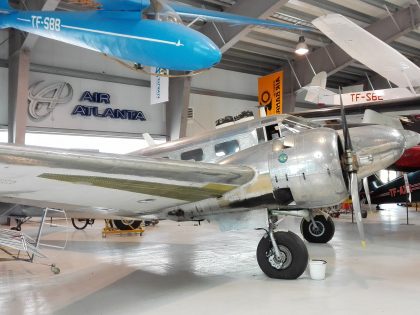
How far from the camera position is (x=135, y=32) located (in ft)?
21.9

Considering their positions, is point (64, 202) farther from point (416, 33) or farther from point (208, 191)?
point (416, 33)

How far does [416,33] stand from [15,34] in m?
16.8

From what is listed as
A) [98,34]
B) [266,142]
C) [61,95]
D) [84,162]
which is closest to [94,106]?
[61,95]

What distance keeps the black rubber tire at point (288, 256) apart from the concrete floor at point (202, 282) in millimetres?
163

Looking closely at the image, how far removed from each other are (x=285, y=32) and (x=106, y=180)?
15.3 metres

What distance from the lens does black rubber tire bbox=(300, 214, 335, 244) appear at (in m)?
9.06

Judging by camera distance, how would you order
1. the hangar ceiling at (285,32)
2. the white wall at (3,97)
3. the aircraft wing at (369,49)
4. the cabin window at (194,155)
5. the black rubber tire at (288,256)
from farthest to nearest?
the white wall at (3,97)
the hangar ceiling at (285,32)
the aircraft wing at (369,49)
the cabin window at (194,155)
the black rubber tire at (288,256)

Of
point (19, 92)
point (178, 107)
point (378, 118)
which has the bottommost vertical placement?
point (378, 118)

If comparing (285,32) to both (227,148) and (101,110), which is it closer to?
(101,110)

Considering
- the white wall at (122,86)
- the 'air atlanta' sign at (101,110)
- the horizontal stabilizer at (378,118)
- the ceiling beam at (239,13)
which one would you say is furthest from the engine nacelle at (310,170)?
the 'air atlanta' sign at (101,110)

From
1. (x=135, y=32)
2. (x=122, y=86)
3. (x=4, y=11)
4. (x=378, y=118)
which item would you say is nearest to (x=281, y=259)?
(x=135, y=32)

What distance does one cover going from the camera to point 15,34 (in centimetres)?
1422

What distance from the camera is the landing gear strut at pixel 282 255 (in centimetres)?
538

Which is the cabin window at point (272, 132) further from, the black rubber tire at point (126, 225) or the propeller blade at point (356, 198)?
the black rubber tire at point (126, 225)
